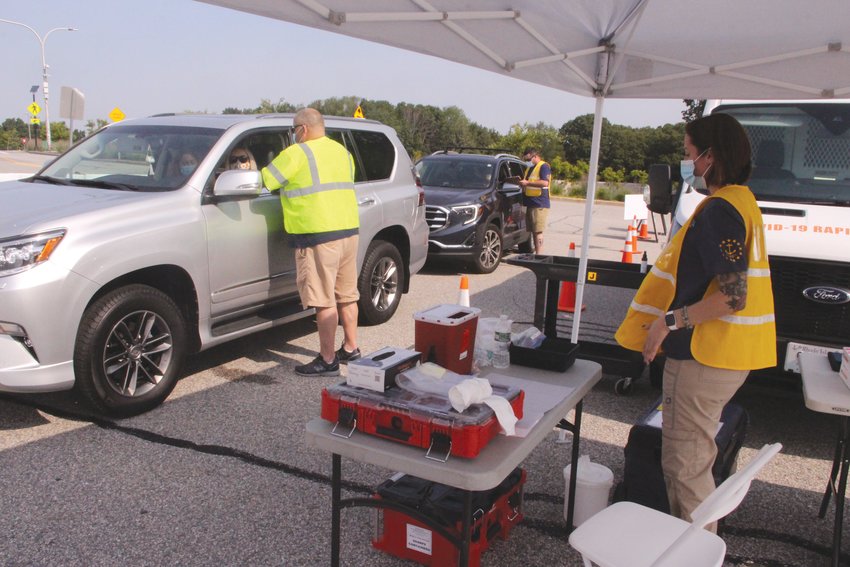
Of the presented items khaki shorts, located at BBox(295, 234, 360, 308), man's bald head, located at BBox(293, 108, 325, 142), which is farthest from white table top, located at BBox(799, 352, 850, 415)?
man's bald head, located at BBox(293, 108, 325, 142)

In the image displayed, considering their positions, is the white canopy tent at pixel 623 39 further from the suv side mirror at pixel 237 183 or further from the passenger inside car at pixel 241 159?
the passenger inside car at pixel 241 159

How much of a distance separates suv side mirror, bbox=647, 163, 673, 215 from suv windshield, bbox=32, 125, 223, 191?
333cm

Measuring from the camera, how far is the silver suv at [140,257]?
13.0 ft

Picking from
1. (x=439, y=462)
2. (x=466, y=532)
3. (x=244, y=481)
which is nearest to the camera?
(x=439, y=462)

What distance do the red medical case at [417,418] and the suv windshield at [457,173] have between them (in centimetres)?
849

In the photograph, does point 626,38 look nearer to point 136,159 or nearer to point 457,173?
Answer: point 136,159

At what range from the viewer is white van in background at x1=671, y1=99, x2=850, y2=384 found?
14.4 ft

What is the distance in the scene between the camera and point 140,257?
4457 mm

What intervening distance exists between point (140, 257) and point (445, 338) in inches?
97.8

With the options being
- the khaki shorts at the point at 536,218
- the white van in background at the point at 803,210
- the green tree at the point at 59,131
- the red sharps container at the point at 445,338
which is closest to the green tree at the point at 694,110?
the white van in background at the point at 803,210

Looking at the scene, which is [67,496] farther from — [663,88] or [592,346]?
[663,88]

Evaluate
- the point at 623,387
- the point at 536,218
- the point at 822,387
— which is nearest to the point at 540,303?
the point at 623,387

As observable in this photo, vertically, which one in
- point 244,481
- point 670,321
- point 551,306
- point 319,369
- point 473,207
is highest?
point 473,207

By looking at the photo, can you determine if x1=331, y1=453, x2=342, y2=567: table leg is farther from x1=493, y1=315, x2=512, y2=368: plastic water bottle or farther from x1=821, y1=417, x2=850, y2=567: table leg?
x1=821, y1=417, x2=850, y2=567: table leg
